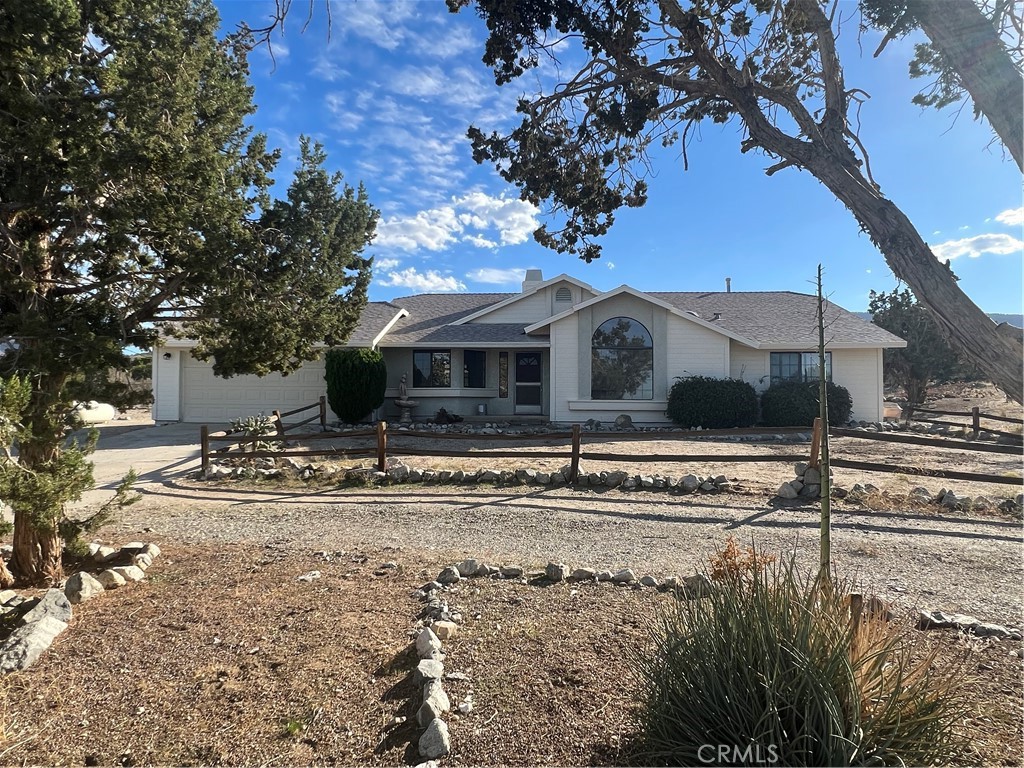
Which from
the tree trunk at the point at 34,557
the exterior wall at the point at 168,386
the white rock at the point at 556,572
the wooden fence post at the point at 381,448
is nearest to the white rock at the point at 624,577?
the white rock at the point at 556,572

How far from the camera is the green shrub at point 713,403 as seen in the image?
1533 centimetres

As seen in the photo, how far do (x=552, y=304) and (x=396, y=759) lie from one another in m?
18.1

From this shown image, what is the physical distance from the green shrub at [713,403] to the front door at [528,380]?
5054 mm

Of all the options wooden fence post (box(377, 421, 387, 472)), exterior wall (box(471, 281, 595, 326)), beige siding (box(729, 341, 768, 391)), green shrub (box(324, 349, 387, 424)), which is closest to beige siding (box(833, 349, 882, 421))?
beige siding (box(729, 341, 768, 391))

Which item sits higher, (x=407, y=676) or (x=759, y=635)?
(x=759, y=635)

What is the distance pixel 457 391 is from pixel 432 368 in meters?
1.33

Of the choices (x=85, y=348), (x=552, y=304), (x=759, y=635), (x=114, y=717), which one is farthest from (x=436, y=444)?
(x=759, y=635)

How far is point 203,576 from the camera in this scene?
475 centimetres

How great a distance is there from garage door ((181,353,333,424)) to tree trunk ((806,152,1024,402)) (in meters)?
17.1

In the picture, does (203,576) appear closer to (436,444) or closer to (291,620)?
(291,620)

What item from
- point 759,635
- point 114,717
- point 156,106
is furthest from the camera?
point 156,106

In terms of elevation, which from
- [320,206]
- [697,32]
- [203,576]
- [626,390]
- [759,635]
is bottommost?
[203,576]

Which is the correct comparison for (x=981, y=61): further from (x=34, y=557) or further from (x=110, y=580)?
(x=34, y=557)

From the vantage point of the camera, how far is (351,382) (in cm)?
1569
